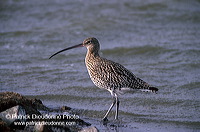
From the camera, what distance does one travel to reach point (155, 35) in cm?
1503

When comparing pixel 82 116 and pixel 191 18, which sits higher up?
pixel 191 18

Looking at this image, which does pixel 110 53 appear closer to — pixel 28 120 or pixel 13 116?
pixel 28 120

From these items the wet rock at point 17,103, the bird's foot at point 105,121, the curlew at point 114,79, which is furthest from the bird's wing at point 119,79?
the wet rock at point 17,103

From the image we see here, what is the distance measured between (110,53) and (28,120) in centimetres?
702

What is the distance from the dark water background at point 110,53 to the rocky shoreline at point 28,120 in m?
0.71

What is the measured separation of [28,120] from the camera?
6.45m

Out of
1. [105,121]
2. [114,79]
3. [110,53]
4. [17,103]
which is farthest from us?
[110,53]

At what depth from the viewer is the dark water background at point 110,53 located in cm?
863

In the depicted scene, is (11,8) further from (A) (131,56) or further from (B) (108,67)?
(B) (108,67)

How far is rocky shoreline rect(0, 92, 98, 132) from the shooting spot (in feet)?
20.1

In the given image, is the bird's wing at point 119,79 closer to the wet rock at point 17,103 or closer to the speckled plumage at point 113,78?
the speckled plumage at point 113,78

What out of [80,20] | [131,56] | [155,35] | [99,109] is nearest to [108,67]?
[99,109]

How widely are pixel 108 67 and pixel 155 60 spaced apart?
4.61m

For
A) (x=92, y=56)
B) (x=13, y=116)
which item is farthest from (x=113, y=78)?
(x=13, y=116)
